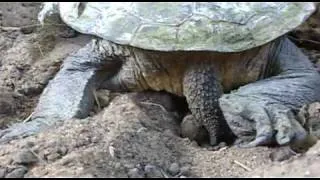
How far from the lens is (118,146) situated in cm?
291

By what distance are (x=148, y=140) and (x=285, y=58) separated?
2.87 ft

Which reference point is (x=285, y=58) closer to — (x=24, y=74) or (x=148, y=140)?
(x=148, y=140)

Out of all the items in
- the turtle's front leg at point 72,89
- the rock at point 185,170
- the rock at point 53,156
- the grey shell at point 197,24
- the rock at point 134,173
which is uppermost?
the grey shell at point 197,24

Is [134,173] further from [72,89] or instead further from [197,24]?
[72,89]

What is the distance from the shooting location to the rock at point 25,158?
2.79m

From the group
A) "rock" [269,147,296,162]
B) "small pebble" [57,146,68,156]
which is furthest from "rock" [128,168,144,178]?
"rock" [269,147,296,162]

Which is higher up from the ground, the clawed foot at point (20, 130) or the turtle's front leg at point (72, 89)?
the turtle's front leg at point (72, 89)

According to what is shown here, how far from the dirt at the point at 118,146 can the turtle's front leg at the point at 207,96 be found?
11 cm

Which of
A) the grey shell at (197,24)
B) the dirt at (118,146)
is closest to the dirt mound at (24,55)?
the dirt at (118,146)

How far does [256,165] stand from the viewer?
2.89m

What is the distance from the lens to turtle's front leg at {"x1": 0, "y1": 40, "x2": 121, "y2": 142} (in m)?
3.38

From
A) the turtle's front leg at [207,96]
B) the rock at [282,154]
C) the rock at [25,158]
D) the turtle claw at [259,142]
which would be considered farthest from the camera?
the turtle's front leg at [207,96]

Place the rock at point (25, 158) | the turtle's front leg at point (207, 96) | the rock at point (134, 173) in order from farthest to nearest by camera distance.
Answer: the turtle's front leg at point (207, 96)
the rock at point (25, 158)
the rock at point (134, 173)

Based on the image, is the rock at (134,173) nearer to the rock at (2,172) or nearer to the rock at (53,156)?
the rock at (53,156)
